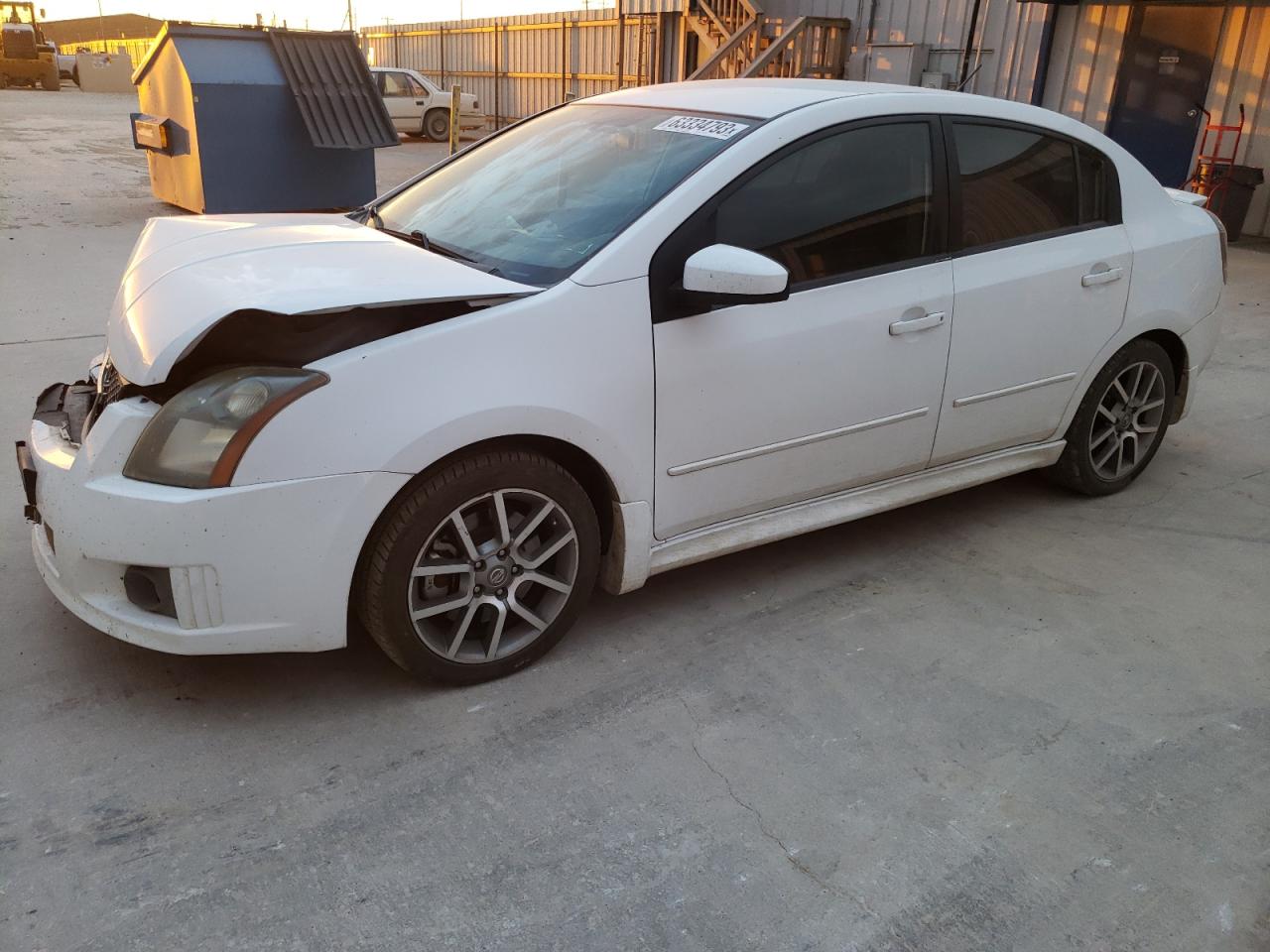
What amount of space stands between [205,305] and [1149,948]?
2.64m

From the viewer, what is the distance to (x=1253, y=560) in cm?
395

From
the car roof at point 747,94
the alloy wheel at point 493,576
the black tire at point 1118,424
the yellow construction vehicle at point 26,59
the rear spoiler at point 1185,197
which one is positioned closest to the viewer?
the alloy wheel at point 493,576

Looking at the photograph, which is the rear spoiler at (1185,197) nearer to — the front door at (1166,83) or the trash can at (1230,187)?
the trash can at (1230,187)

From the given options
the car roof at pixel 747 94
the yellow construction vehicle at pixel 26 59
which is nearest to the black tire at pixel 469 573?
the car roof at pixel 747 94

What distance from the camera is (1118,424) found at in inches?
171

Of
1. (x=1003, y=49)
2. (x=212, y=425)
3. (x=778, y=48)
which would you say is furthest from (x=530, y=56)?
(x=212, y=425)

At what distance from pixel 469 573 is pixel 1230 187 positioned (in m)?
11.1

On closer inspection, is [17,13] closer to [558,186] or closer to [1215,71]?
[1215,71]

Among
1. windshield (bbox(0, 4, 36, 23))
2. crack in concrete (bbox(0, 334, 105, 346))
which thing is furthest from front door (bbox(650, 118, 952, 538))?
windshield (bbox(0, 4, 36, 23))

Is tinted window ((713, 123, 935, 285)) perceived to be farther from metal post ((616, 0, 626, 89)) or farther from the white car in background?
the white car in background

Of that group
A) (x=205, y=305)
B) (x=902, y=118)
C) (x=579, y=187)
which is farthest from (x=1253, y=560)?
(x=205, y=305)

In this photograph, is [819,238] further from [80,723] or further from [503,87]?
[503,87]

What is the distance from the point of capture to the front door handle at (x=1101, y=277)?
389 cm

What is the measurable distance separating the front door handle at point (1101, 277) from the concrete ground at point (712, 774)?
3.41 feet
